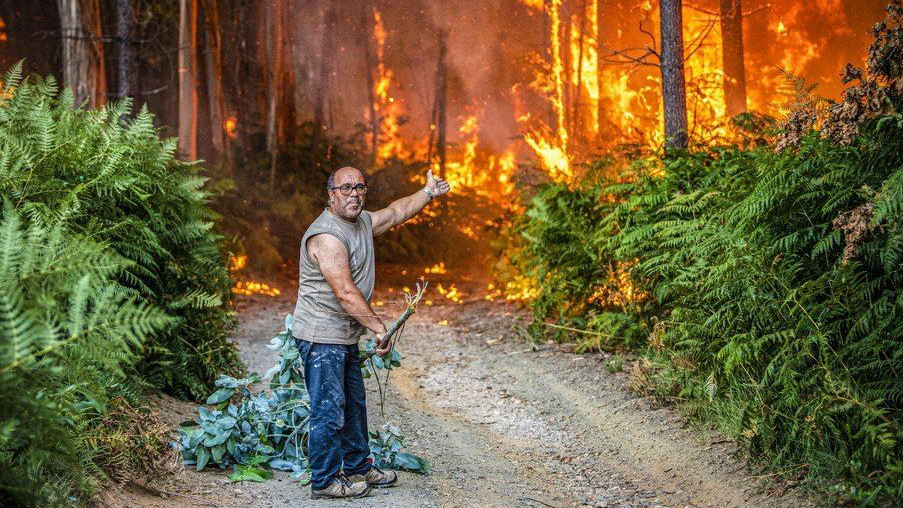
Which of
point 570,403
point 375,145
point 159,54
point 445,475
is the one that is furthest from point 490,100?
point 445,475

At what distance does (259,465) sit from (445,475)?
57.2 inches

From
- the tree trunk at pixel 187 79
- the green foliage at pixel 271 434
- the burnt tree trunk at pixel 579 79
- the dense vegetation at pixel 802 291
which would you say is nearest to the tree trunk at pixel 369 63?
the burnt tree trunk at pixel 579 79

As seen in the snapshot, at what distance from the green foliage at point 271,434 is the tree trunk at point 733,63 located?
13194 mm

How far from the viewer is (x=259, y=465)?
6332mm

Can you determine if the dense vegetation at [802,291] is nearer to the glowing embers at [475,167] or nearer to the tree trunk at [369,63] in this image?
the glowing embers at [475,167]

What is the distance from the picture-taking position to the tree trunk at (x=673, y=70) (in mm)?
10711

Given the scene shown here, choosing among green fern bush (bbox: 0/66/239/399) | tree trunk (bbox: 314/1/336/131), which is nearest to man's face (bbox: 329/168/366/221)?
green fern bush (bbox: 0/66/239/399)

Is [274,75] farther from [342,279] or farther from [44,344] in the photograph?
[44,344]

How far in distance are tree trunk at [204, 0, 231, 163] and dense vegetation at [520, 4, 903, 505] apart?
61.3ft

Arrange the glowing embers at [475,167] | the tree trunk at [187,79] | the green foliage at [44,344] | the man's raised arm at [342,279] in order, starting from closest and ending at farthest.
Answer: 1. the green foliage at [44,344]
2. the man's raised arm at [342,279]
3. the tree trunk at [187,79]
4. the glowing embers at [475,167]

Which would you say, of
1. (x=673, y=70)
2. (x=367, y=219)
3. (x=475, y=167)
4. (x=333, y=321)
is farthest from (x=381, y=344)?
(x=475, y=167)

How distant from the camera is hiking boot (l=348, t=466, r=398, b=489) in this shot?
5.89m

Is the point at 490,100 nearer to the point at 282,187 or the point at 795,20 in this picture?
the point at 282,187

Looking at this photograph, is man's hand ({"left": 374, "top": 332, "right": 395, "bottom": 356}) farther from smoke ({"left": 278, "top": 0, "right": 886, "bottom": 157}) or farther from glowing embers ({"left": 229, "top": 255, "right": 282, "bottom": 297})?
smoke ({"left": 278, "top": 0, "right": 886, "bottom": 157})
